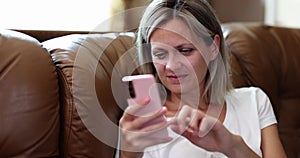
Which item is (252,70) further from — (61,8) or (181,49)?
(61,8)

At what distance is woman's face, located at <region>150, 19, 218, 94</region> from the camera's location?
106cm

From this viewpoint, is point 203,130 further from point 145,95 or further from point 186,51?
point 186,51

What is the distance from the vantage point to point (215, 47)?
1186mm

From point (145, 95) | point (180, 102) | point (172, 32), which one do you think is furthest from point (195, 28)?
point (145, 95)

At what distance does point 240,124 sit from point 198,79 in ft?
0.60

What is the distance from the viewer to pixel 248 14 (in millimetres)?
2686

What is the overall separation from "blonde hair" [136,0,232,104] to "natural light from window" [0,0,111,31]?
0.96 m

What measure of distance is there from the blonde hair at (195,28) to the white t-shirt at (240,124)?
56mm

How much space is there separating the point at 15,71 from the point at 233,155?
556mm

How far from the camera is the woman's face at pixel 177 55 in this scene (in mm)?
1060

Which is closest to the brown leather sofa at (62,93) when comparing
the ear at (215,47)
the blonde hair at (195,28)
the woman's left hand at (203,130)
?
the blonde hair at (195,28)

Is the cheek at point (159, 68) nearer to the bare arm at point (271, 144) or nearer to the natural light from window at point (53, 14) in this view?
the bare arm at point (271, 144)

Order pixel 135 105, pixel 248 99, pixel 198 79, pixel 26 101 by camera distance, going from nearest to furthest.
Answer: pixel 135 105 → pixel 26 101 → pixel 198 79 → pixel 248 99

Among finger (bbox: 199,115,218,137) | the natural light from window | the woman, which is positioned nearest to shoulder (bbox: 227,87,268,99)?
the woman
